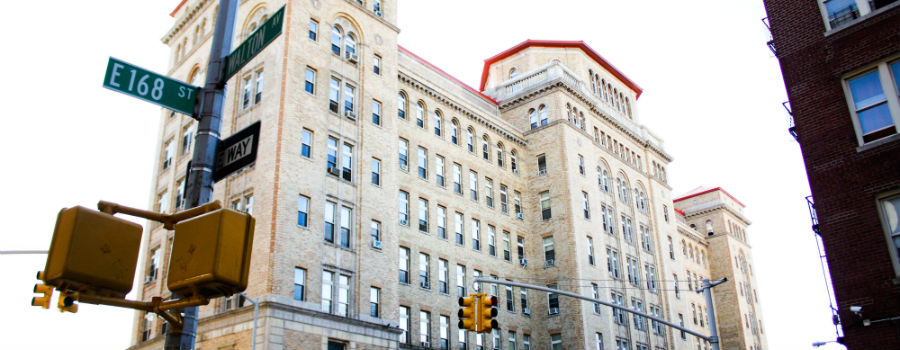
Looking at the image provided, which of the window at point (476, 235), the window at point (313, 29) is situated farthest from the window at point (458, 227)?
the window at point (313, 29)

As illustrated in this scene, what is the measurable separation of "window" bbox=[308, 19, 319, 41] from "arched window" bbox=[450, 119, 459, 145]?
42.7ft

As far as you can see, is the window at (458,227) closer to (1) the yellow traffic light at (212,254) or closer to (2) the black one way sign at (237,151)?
(2) the black one way sign at (237,151)

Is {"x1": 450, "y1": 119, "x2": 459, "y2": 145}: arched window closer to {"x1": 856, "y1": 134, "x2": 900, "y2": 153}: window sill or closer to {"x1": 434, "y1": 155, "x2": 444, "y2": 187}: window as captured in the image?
{"x1": 434, "y1": 155, "x2": 444, "y2": 187}: window

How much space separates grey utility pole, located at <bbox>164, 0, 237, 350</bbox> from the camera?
713 centimetres

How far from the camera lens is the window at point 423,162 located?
1743 inches

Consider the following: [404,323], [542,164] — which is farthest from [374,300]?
[542,164]

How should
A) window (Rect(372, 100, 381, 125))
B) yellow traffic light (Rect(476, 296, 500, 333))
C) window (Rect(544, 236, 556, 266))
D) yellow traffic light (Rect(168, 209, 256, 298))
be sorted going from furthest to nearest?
window (Rect(544, 236, 556, 266)) < window (Rect(372, 100, 381, 125)) < yellow traffic light (Rect(476, 296, 500, 333)) < yellow traffic light (Rect(168, 209, 256, 298))

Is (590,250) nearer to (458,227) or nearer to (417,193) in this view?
(458,227)

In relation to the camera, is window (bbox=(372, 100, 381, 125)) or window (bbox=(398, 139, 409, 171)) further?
window (bbox=(398, 139, 409, 171))

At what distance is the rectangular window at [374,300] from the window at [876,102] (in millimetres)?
23093

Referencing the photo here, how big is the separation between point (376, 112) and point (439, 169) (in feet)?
24.3

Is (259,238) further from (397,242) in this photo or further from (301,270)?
(397,242)

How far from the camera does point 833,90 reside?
18969mm

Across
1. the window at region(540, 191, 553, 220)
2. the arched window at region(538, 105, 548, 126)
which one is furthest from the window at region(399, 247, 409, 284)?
the arched window at region(538, 105, 548, 126)
